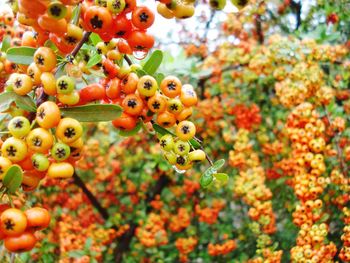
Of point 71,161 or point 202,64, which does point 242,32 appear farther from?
point 71,161

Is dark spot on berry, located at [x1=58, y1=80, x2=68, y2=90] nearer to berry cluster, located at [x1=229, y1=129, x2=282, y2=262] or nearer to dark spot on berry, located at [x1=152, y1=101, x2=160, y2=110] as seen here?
dark spot on berry, located at [x1=152, y1=101, x2=160, y2=110]

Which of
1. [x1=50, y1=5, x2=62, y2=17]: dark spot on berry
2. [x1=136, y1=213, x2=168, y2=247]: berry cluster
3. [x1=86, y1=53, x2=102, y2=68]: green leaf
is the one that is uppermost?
[x1=50, y1=5, x2=62, y2=17]: dark spot on berry

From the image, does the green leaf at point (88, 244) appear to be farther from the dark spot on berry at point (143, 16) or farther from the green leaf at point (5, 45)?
the dark spot on berry at point (143, 16)

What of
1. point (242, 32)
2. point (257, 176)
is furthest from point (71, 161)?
point (242, 32)

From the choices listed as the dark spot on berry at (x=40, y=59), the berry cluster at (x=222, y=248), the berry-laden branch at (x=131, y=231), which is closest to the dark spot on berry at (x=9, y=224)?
the dark spot on berry at (x=40, y=59)

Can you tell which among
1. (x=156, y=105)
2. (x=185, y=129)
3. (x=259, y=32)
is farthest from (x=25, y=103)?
(x=259, y=32)

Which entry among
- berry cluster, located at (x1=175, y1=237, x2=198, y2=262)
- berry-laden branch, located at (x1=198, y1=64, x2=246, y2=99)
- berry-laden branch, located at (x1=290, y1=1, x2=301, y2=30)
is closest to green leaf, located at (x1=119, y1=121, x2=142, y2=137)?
berry cluster, located at (x1=175, y1=237, x2=198, y2=262)
